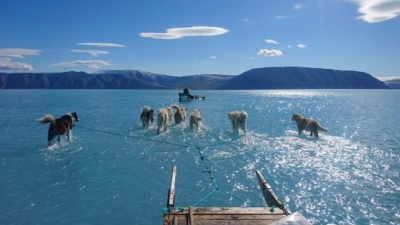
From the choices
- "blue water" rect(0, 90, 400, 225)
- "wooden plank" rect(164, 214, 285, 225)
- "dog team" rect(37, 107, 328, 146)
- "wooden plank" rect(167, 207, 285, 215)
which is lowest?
"blue water" rect(0, 90, 400, 225)

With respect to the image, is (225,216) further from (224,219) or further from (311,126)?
(311,126)

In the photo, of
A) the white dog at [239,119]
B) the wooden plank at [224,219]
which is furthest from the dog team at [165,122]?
the wooden plank at [224,219]

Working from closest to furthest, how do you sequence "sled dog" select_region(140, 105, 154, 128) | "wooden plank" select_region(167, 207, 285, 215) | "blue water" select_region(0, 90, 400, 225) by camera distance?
"wooden plank" select_region(167, 207, 285, 215) < "blue water" select_region(0, 90, 400, 225) < "sled dog" select_region(140, 105, 154, 128)

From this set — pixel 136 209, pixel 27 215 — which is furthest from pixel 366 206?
pixel 27 215

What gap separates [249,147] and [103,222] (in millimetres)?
11020

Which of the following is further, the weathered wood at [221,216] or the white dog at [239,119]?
the white dog at [239,119]

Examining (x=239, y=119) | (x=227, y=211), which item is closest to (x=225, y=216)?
(x=227, y=211)

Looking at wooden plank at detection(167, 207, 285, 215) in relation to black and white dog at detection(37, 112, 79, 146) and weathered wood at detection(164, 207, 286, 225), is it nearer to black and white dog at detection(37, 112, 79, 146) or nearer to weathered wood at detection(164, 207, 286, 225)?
weathered wood at detection(164, 207, 286, 225)

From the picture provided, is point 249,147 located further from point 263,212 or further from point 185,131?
point 263,212

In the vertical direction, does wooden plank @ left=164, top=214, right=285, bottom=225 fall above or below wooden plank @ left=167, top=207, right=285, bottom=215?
below

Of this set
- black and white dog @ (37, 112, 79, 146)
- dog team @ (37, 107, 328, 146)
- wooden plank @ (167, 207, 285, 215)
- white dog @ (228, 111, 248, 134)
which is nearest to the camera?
wooden plank @ (167, 207, 285, 215)

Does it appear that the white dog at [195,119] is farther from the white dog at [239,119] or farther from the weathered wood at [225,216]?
the weathered wood at [225,216]

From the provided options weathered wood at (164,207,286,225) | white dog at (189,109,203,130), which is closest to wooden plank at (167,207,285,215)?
weathered wood at (164,207,286,225)

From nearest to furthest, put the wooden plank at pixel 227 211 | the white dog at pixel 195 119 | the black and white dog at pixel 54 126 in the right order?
the wooden plank at pixel 227 211 → the black and white dog at pixel 54 126 → the white dog at pixel 195 119
